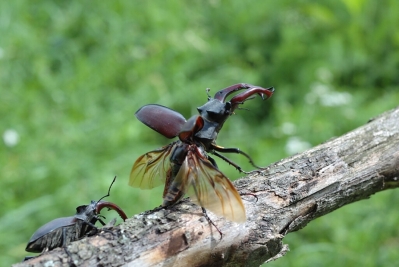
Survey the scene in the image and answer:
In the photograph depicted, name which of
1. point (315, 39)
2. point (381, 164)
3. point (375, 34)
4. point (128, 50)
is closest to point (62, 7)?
point (128, 50)

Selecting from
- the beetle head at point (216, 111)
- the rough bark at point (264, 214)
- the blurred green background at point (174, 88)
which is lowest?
the rough bark at point (264, 214)

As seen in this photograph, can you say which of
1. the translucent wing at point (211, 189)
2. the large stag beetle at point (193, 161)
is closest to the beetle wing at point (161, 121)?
the large stag beetle at point (193, 161)

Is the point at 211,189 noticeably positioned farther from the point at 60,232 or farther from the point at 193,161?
the point at 60,232

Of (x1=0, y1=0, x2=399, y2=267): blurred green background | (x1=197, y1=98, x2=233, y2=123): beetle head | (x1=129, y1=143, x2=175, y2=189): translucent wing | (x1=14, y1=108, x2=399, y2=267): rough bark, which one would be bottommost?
(x1=14, y1=108, x2=399, y2=267): rough bark

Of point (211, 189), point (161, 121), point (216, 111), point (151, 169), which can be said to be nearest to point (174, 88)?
point (151, 169)

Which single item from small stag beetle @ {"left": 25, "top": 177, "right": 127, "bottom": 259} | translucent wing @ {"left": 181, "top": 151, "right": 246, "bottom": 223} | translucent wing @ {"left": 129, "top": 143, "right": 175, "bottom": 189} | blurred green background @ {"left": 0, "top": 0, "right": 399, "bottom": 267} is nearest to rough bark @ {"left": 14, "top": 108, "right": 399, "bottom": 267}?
translucent wing @ {"left": 181, "top": 151, "right": 246, "bottom": 223}

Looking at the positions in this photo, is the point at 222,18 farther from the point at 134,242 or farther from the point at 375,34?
the point at 134,242

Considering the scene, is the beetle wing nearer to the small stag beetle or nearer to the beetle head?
the beetle head

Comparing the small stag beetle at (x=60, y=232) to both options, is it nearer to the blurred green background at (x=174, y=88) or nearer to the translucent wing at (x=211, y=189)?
the translucent wing at (x=211, y=189)
